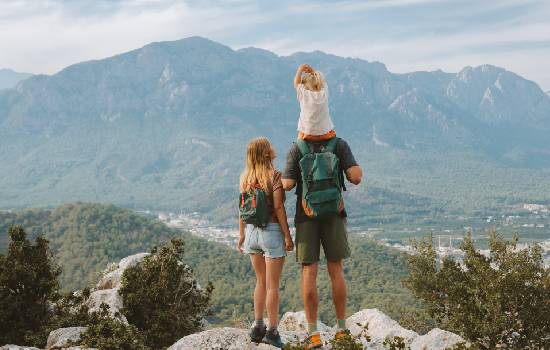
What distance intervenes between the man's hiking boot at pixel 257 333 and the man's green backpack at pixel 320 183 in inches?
82.9

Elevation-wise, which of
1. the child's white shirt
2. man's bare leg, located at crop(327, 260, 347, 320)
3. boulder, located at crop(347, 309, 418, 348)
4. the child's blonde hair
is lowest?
boulder, located at crop(347, 309, 418, 348)

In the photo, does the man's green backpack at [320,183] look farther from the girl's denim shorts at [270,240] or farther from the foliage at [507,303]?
the foliage at [507,303]

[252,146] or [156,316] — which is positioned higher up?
[252,146]

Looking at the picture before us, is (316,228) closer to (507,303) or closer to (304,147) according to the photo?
(304,147)

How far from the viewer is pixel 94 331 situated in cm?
1023

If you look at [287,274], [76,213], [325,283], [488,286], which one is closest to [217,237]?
[76,213]

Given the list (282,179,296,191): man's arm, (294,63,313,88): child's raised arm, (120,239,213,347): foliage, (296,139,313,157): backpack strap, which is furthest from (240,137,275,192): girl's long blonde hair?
(120,239,213,347): foliage

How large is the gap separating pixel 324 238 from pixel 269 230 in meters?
0.86

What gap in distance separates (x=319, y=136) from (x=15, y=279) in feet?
24.9

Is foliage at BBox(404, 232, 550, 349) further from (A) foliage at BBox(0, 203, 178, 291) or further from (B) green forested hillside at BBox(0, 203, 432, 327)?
(A) foliage at BBox(0, 203, 178, 291)

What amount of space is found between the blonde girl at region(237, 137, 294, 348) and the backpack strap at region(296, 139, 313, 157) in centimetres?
42

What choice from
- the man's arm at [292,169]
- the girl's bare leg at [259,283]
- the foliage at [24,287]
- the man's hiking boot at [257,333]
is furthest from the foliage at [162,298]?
the man's arm at [292,169]

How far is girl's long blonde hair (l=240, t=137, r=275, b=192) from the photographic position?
29.4ft

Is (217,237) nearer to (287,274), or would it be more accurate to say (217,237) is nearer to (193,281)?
(287,274)
